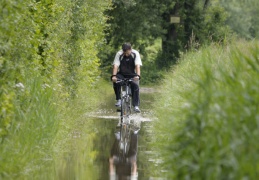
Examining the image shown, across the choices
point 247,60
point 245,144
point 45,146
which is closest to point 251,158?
point 245,144

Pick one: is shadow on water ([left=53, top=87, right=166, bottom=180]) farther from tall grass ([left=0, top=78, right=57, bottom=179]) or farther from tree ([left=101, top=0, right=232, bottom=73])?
tree ([left=101, top=0, right=232, bottom=73])

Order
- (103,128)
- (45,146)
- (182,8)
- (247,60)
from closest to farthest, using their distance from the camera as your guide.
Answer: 1. (247,60)
2. (45,146)
3. (103,128)
4. (182,8)

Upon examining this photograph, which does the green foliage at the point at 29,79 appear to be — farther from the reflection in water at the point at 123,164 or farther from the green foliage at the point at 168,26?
the green foliage at the point at 168,26

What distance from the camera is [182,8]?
45062 mm

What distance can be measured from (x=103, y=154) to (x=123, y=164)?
1096mm

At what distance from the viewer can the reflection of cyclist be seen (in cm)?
1054

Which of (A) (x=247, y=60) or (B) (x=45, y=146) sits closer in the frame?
(A) (x=247, y=60)

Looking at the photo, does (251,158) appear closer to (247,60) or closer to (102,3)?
(247,60)

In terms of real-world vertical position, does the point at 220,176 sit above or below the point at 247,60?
below

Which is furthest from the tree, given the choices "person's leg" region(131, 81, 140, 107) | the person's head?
the person's head

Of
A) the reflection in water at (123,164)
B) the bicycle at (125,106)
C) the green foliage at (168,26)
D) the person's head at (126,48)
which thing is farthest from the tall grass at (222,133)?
the green foliage at (168,26)

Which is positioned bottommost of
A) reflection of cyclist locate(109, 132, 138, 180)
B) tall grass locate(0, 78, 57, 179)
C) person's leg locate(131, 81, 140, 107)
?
reflection of cyclist locate(109, 132, 138, 180)

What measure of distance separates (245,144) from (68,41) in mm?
13169

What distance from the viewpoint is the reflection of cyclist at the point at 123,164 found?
34.6 ft
